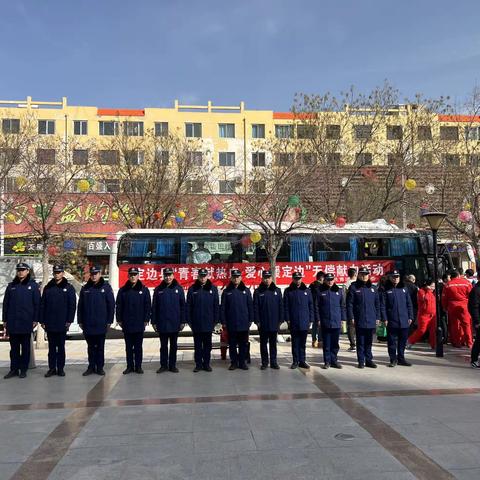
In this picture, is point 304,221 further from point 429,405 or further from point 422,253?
point 429,405

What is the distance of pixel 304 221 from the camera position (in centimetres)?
1559

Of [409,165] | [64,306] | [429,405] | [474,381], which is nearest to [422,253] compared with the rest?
[409,165]

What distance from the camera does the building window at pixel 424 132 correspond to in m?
Result: 22.2

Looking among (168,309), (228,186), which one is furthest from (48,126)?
(168,309)

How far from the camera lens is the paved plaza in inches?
170

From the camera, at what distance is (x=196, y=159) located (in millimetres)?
27000

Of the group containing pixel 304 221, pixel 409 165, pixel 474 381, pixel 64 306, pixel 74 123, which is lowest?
pixel 474 381

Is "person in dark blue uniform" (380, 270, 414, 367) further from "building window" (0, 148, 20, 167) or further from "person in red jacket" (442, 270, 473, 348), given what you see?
"building window" (0, 148, 20, 167)

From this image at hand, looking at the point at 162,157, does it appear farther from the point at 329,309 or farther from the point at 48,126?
the point at 48,126

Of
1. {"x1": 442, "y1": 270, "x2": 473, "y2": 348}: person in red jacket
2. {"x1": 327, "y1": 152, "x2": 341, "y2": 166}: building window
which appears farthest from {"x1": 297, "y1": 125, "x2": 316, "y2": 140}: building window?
{"x1": 442, "y1": 270, "x2": 473, "y2": 348}: person in red jacket

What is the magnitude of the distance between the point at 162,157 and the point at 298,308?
17291mm

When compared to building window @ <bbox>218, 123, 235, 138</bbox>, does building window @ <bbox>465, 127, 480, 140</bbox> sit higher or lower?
lower

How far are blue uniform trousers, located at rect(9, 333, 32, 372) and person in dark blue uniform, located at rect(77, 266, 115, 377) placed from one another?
98cm

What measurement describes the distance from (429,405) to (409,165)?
56.1 ft
